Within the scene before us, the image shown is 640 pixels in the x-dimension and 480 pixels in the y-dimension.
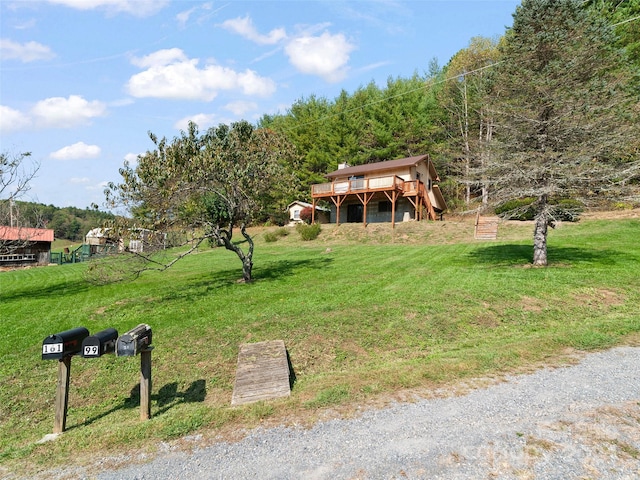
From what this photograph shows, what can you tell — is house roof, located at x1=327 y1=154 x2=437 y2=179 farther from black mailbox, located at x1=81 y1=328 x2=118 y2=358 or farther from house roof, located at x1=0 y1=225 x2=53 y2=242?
black mailbox, located at x1=81 y1=328 x2=118 y2=358

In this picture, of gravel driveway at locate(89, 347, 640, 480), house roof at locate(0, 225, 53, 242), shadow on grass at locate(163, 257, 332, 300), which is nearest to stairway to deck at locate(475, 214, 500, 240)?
shadow on grass at locate(163, 257, 332, 300)

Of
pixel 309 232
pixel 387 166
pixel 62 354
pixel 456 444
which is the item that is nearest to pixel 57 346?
pixel 62 354

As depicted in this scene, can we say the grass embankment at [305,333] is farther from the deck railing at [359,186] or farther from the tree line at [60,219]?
the deck railing at [359,186]

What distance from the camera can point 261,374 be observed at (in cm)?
525

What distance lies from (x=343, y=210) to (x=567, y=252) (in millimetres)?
20294

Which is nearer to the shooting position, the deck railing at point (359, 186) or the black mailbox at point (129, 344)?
the black mailbox at point (129, 344)

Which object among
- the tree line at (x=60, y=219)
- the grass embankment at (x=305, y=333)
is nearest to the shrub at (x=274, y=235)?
the tree line at (x=60, y=219)

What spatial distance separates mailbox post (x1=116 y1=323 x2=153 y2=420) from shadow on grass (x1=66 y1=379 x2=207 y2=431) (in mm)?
254

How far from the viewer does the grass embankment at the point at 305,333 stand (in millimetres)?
4461

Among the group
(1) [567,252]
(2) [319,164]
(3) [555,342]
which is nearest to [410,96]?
(2) [319,164]

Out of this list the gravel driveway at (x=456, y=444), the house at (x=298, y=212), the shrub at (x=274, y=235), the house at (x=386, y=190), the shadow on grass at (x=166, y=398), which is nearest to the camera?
the gravel driveway at (x=456, y=444)

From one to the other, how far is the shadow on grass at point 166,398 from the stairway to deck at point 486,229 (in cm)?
1915

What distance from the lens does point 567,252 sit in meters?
14.5

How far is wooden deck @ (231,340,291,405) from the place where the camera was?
4844 mm
